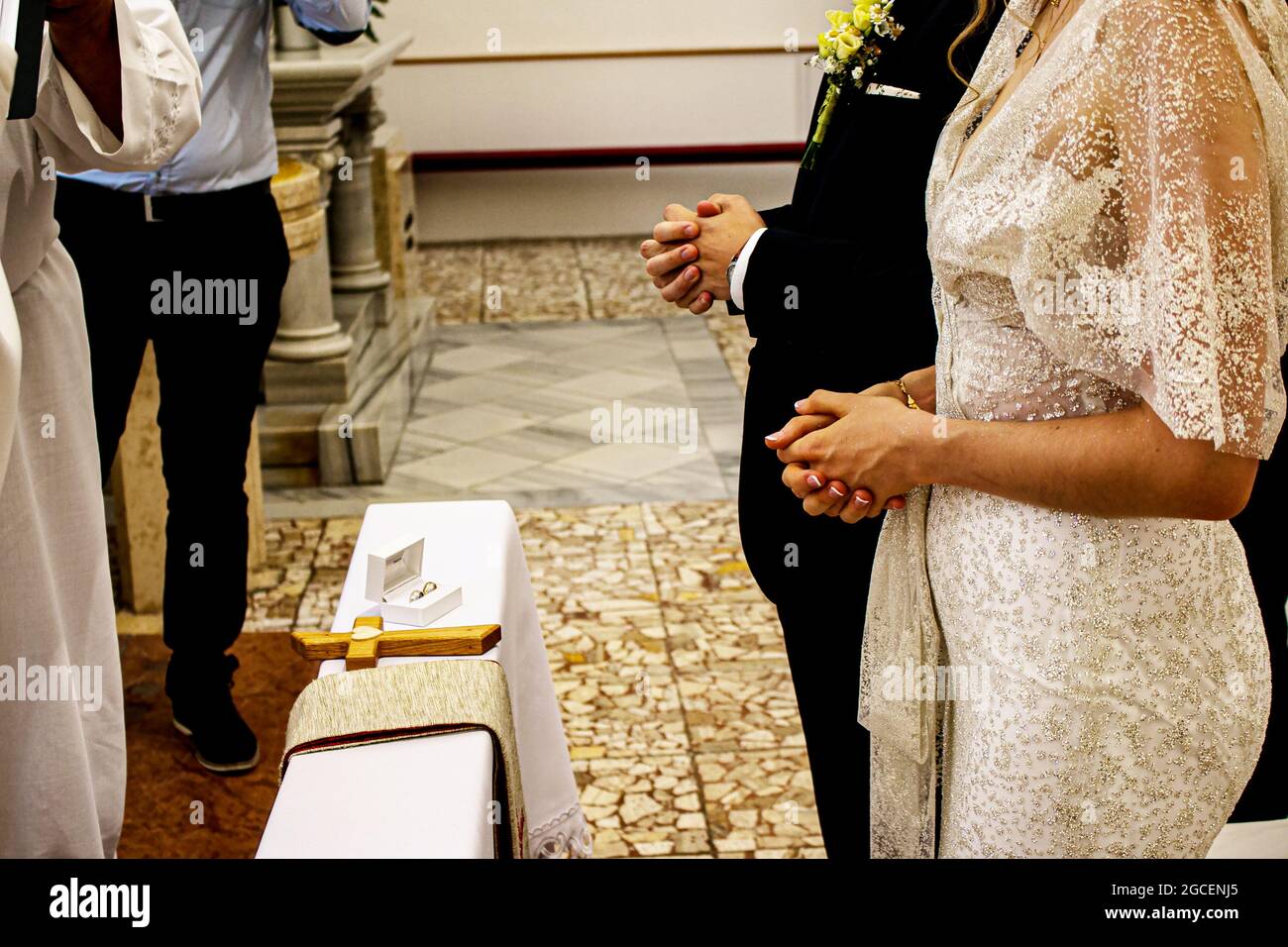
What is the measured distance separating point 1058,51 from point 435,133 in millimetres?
7774

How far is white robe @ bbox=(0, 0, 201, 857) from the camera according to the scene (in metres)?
1.60

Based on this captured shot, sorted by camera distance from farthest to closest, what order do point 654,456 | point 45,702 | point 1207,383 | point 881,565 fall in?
point 654,456 → point 45,702 → point 881,565 → point 1207,383

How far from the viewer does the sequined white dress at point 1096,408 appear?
1.09 meters

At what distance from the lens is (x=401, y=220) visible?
6215mm

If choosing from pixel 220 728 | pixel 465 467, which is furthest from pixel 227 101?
pixel 465 467

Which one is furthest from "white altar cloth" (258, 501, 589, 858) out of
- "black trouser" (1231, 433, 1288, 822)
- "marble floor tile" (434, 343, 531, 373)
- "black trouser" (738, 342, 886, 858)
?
"marble floor tile" (434, 343, 531, 373)

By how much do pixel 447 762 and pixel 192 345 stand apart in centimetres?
168

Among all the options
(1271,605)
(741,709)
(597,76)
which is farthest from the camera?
(597,76)

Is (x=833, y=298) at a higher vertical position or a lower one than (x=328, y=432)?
higher

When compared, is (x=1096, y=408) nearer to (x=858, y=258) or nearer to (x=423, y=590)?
(x=858, y=258)

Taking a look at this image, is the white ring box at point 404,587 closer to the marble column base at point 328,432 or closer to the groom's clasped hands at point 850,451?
the groom's clasped hands at point 850,451

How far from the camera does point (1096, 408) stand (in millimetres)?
1258
